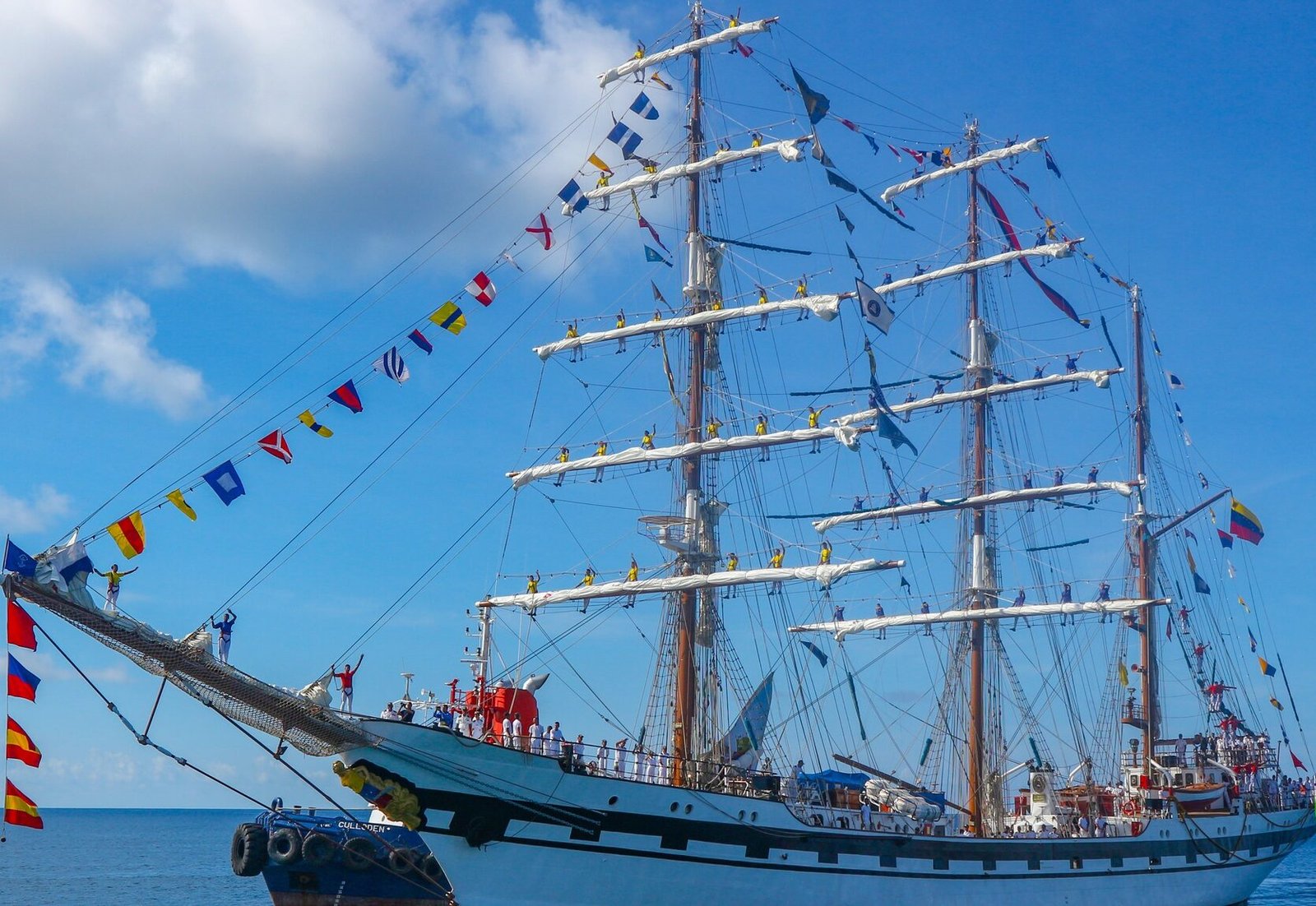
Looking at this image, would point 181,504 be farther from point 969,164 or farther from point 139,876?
point 139,876

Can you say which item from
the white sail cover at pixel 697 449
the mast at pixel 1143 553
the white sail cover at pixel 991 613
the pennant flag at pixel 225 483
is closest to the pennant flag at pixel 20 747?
the pennant flag at pixel 225 483

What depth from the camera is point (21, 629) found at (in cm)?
2205

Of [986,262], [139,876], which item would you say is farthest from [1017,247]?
[139,876]

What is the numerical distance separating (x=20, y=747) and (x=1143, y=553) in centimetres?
4425

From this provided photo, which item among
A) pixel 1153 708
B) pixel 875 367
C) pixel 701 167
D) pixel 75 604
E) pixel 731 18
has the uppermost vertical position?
pixel 731 18

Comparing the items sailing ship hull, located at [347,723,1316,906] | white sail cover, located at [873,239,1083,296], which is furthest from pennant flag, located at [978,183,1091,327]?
sailing ship hull, located at [347,723,1316,906]

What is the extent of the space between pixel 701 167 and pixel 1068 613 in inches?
830

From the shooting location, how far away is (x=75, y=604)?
897 inches

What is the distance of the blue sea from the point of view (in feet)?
205

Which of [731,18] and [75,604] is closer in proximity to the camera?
[75,604]

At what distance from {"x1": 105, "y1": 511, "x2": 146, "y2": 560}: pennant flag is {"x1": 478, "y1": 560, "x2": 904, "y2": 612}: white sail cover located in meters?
13.7

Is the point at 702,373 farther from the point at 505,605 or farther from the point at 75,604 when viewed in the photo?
the point at 75,604

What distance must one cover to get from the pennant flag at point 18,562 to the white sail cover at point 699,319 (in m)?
19.3

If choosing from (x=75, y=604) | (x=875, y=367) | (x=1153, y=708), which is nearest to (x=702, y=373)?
(x=875, y=367)
